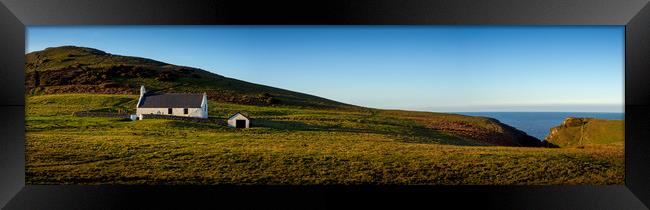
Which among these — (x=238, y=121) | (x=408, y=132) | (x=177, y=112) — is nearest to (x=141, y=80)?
(x=177, y=112)

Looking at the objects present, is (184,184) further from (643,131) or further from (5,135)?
(643,131)

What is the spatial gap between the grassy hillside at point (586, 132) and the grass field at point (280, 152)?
145 mm

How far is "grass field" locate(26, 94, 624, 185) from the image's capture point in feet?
25.7

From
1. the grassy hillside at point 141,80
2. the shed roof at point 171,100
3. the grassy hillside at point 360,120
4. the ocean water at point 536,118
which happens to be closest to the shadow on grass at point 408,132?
the grassy hillside at point 360,120

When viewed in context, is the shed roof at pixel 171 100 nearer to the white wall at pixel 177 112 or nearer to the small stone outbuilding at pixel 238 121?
the white wall at pixel 177 112

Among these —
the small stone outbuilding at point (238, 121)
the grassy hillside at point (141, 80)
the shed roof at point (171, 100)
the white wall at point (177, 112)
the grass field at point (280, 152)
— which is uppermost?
the grassy hillside at point (141, 80)

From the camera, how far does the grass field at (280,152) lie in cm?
782

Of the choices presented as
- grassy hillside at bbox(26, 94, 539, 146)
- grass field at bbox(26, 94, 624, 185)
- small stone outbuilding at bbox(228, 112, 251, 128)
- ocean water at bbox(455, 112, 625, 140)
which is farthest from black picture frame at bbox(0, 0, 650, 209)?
small stone outbuilding at bbox(228, 112, 251, 128)

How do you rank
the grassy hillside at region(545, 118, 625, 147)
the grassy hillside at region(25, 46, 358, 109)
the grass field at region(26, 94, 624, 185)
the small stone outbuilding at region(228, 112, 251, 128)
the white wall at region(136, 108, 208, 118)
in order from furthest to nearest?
the small stone outbuilding at region(228, 112, 251, 128)
the white wall at region(136, 108, 208, 118)
the grassy hillside at region(25, 46, 358, 109)
the grass field at region(26, 94, 624, 185)
the grassy hillside at region(545, 118, 625, 147)

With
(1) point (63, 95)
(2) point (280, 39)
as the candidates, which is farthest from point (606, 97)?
(1) point (63, 95)

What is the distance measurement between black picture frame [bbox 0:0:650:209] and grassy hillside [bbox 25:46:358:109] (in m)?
1.04

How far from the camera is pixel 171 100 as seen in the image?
28.1ft

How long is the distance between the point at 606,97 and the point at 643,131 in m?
0.89

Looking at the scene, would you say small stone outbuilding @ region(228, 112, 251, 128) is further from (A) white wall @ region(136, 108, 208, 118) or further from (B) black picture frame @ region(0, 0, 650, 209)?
(B) black picture frame @ region(0, 0, 650, 209)
